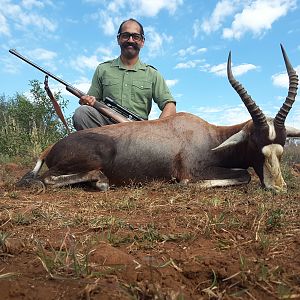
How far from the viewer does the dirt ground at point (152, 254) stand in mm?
1290

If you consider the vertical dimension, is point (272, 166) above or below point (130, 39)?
below

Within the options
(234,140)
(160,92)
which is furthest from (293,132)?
(160,92)

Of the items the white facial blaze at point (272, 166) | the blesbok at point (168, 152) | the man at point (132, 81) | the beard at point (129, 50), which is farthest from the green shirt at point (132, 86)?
the white facial blaze at point (272, 166)

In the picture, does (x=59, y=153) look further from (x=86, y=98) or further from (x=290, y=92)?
(x=290, y=92)

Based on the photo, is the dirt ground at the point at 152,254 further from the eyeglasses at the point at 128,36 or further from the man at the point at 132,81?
the eyeglasses at the point at 128,36

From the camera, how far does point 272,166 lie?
4.14 m

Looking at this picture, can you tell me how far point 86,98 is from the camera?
571 centimetres

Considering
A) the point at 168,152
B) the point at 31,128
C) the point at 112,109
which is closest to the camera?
the point at 168,152

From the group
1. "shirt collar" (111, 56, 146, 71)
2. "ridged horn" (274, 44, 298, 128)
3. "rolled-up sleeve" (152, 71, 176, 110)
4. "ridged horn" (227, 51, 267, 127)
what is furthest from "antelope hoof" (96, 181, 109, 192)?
"shirt collar" (111, 56, 146, 71)

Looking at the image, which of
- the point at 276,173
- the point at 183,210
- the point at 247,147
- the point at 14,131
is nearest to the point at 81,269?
the point at 183,210

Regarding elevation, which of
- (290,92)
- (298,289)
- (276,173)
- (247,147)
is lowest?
(298,289)

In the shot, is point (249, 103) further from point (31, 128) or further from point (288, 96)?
point (31, 128)

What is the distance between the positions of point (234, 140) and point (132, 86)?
7.37 feet

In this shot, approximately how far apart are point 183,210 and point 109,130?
2.19 meters
